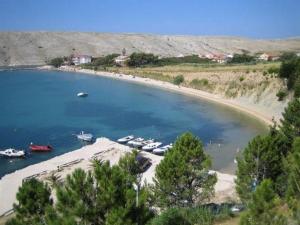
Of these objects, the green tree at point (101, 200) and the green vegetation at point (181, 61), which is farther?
the green vegetation at point (181, 61)

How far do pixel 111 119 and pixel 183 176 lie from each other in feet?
176

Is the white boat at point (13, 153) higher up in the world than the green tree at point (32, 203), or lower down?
lower down

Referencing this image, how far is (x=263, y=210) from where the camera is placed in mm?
18219

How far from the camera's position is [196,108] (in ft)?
301

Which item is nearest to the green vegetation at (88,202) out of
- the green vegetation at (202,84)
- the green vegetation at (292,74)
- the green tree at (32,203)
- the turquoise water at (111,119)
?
the green tree at (32,203)

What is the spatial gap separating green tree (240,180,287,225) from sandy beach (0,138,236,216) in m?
14.7

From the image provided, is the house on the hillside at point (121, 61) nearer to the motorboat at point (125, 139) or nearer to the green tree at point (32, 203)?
the motorboat at point (125, 139)

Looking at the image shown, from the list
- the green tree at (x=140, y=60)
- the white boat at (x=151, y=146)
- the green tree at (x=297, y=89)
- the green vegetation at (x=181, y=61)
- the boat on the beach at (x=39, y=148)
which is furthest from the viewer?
the green tree at (x=140, y=60)

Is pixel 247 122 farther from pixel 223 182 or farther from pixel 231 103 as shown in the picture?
pixel 223 182

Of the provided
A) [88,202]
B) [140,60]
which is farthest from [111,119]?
[140,60]

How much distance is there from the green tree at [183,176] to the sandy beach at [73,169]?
3730 millimetres

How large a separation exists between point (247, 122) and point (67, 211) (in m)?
58.6

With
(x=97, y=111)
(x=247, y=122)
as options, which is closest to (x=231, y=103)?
(x=247, y=122)

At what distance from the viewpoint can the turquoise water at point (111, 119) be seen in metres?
60.6
